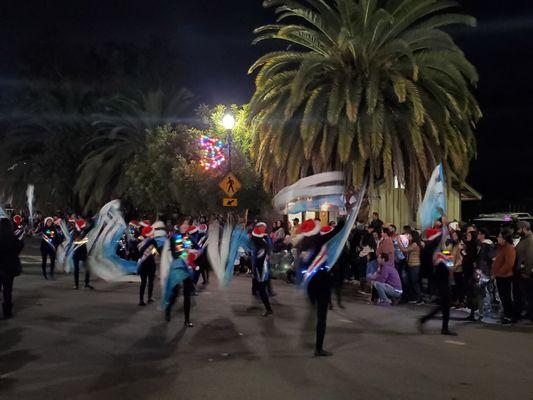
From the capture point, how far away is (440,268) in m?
10.0

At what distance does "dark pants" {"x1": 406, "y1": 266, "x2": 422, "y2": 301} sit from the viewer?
540 inches

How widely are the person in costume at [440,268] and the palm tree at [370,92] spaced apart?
350 inches

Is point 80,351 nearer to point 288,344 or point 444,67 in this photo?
point 288,344

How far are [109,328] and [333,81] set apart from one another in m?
12.4

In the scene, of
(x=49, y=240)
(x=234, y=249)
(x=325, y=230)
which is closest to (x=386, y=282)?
(x=325, y=230)

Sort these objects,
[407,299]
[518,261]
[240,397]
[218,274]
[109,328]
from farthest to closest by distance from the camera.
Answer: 1. [218,274]
2. [407,299]
3. [518,261]
4. [109,328]
5. [240,397]

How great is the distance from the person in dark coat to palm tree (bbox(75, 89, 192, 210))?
2089 cm

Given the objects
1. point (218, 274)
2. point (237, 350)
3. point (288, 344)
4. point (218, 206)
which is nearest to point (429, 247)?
point (288, 344)

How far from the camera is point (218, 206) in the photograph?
27219mm

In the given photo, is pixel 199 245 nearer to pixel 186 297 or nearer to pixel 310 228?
pixel 186 297

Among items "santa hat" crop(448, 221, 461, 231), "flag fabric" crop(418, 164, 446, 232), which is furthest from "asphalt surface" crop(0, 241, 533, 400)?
"santa hat" crop(448, 221, 461, 231)

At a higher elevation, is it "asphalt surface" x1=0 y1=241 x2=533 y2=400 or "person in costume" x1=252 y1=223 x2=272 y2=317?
"person in costume" x1=252 y1=223 x2=272 y2=317

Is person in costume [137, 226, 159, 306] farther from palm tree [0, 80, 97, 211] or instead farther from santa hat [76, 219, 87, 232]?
palm tree [0, 80, 97, 211]

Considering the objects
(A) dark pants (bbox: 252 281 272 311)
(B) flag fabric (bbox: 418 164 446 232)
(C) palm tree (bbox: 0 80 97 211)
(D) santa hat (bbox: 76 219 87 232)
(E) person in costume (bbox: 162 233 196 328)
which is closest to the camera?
(E) person in costume (bbox: 162 233 196 328)
